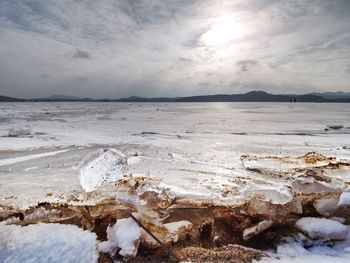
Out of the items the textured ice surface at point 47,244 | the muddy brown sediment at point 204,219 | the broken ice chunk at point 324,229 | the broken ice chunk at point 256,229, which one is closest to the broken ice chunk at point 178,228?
the muddy brown sediment at point 204,219

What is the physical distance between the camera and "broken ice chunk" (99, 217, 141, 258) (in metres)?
3.88

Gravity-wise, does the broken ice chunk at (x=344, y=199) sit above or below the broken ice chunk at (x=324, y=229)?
above

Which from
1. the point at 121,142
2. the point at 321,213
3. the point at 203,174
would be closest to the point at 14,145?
the point at 121,142

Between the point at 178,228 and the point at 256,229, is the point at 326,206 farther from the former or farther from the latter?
the point at 178,228

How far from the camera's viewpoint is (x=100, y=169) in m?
6.46

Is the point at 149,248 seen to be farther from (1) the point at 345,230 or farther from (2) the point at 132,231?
(1) the point at 345,230

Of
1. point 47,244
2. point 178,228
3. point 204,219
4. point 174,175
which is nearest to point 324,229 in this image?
point 204,219

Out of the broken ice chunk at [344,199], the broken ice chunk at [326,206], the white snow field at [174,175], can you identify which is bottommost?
the white snow field at [174,175]

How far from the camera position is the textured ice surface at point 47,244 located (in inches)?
150

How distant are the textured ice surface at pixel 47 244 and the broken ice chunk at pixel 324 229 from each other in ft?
10.2

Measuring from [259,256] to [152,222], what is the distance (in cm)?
160

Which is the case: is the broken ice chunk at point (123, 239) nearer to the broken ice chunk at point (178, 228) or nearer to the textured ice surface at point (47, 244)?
the textured ice surface at point (47, 244)

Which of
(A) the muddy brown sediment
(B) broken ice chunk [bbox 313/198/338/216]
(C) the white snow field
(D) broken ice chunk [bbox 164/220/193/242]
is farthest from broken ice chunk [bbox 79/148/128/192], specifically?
(B) broken ice chunk [bbox 313/198/338/216]

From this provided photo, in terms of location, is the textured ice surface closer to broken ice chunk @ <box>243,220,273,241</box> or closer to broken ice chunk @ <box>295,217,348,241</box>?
broken ice chunk @ <box>243,220,273,241</box>
